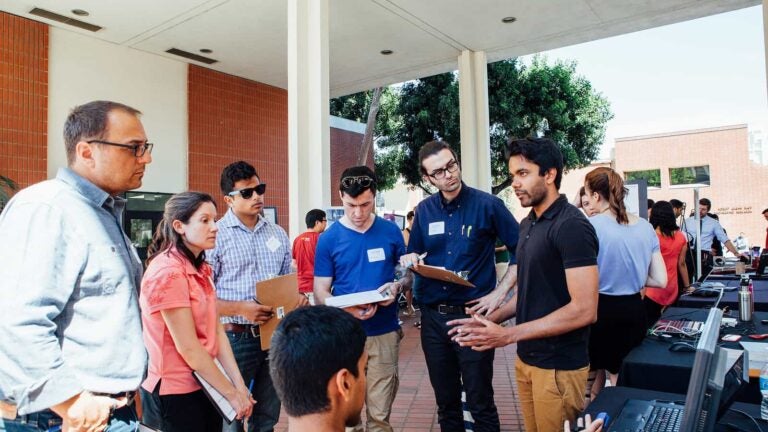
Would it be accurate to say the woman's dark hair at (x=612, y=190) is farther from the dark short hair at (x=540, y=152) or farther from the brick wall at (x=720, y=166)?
the brick wall at (x=720, y=166)

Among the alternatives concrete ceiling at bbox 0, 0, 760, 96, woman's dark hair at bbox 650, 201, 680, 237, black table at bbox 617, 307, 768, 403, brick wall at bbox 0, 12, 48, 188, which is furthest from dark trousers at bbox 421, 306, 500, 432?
brick wall at bbox 0, 12, 48, 188

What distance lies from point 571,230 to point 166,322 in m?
1.76

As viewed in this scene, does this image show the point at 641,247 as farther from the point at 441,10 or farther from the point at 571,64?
the point at 571,64

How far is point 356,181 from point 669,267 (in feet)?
13.4

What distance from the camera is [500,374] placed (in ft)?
17.5

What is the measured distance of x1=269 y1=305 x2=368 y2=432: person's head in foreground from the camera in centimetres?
126

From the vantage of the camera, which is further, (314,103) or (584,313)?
(314,103)

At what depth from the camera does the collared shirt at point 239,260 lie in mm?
2963

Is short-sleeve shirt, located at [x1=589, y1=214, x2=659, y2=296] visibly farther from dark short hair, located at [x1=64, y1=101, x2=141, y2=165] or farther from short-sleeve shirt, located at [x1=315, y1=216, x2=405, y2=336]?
dark short hair, located at [x1=64, y1=101, x2=141, y2=165]

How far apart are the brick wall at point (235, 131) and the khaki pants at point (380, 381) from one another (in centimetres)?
662

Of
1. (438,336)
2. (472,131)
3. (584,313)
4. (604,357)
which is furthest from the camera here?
(472,131)

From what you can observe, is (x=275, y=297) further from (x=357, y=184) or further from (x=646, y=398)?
(x=646, y=398)

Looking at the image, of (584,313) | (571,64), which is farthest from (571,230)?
(571,64)

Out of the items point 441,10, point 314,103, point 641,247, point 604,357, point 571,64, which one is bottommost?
point 604,357
